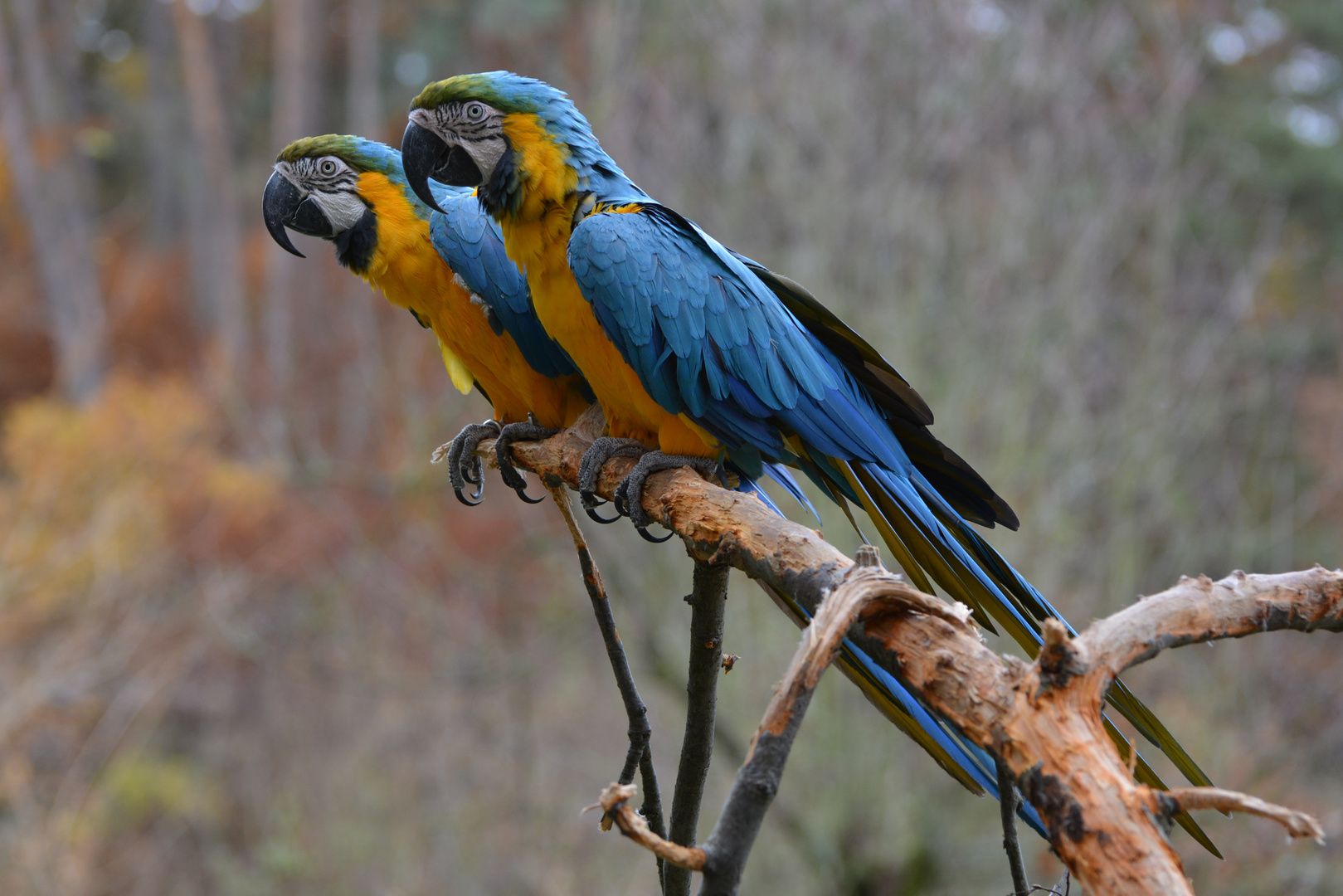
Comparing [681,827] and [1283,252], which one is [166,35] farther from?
[681,827]

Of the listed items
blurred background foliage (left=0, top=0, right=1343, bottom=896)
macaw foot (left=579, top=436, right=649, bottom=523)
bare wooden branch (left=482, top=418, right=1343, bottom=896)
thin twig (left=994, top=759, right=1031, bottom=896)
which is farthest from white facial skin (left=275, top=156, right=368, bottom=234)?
blurred background foliage (left=0, top=0, right=1343, bottom=896)

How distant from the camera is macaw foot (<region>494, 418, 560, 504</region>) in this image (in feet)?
8.54

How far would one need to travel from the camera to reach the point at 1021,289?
592 centimetres

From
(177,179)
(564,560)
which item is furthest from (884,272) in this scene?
(177,179)

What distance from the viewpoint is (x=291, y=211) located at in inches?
107

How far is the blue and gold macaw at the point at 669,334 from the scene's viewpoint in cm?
213

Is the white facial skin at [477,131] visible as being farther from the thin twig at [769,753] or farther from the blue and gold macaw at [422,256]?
the thin twig at [769,753]

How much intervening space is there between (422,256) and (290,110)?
12.0m

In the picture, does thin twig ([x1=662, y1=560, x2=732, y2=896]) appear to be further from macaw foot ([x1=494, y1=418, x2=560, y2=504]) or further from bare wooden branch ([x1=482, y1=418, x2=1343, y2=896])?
macaw foot ([x1=494, y1=418, x2=560, y2=504])

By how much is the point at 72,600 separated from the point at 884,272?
5.93 metres

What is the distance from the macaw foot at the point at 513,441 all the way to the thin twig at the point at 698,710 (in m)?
1.03

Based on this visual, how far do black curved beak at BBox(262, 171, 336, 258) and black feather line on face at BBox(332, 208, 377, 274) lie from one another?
43 mm

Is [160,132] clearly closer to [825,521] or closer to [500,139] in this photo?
[825,521]

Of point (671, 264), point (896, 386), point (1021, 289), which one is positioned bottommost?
point (896, 386)
